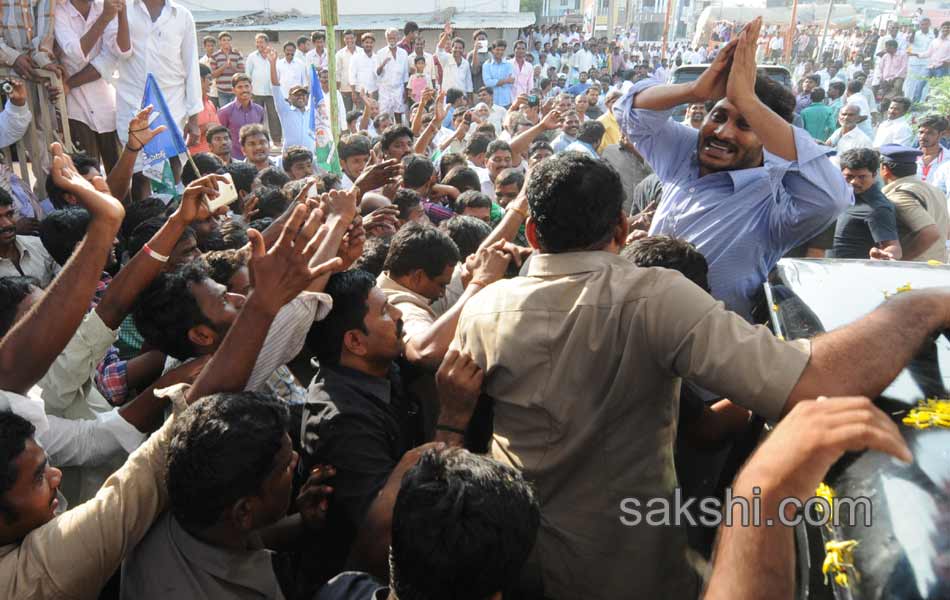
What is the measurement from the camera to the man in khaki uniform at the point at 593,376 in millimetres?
1534

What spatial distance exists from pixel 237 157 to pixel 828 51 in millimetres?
22712

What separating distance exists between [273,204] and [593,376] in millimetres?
3528

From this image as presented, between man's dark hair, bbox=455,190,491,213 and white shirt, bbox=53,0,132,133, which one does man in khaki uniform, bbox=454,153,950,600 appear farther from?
white shirt, bbox=53,0,132,133

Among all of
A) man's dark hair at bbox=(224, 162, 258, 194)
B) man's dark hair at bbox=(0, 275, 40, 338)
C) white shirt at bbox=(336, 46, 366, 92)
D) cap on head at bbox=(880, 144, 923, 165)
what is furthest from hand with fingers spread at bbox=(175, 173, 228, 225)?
white shirt at bbox=(336, 46, 366, 92)

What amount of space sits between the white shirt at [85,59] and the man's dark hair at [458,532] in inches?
214

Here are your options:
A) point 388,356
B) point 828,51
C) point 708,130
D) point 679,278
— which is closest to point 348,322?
point 388,356

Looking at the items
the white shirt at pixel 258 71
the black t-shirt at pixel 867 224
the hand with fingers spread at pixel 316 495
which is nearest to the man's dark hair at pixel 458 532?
the hand with fingers spread at pixel 316 495

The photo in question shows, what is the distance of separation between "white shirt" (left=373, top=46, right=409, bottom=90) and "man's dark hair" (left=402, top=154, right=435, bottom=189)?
23.2ft

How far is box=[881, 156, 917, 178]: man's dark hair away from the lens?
5387 mm

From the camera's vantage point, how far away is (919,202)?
17.0 feet

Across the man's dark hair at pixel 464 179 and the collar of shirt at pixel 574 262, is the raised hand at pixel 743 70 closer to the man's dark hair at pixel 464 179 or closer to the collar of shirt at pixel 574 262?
the collar of shirt at pixel 574 262

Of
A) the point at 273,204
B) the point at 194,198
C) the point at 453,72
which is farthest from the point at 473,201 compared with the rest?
the point at 453,72

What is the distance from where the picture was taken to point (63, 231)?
3727mm

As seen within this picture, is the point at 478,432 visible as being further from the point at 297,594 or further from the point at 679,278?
the point at 679,278
